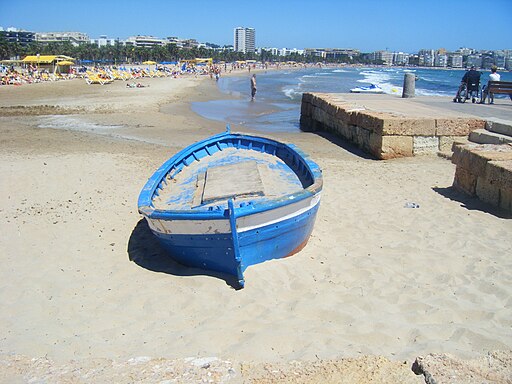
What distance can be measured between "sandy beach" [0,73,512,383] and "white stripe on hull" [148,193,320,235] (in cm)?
59

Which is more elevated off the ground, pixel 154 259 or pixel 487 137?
pixel 487 137

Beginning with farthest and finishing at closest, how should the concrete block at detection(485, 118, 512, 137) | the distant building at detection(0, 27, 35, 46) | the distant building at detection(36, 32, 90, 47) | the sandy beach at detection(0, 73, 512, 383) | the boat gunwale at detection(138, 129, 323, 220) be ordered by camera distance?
the distant building at detection(36, 32, 90, 47)
the distant building at detection(0, 27, 35, 46)
the concrete block at detection(485, 118, 512, 137)
the boat gunwale at detection(138, 129, 323, 220)
the sandy beach at detection(0, 73, 512, 383)

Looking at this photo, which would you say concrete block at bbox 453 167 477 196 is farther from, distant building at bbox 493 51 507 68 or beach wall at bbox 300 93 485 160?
distant building at bbox 493 51 507 68

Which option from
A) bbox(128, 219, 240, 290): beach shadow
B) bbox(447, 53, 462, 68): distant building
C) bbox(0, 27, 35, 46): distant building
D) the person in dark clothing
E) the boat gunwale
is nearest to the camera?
the boat gunwale

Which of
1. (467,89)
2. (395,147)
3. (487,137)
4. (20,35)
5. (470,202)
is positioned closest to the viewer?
(470,202)

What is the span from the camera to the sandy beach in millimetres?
3479

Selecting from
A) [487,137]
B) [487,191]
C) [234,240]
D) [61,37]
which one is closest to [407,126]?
[487,137]

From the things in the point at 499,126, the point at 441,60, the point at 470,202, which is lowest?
the point at 470,202

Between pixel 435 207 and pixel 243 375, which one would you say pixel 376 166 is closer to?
pixel 435 207

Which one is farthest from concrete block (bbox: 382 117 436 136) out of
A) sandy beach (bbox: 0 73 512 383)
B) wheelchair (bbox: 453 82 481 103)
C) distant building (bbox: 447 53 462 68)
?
distant building (bbox: 447 53 462 68)

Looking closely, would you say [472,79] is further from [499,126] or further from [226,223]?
[226,223]

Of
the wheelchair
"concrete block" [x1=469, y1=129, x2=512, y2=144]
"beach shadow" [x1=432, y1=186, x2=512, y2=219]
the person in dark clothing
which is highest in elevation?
the person in dark clothing

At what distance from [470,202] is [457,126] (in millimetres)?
3747

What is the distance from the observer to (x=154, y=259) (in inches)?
213
